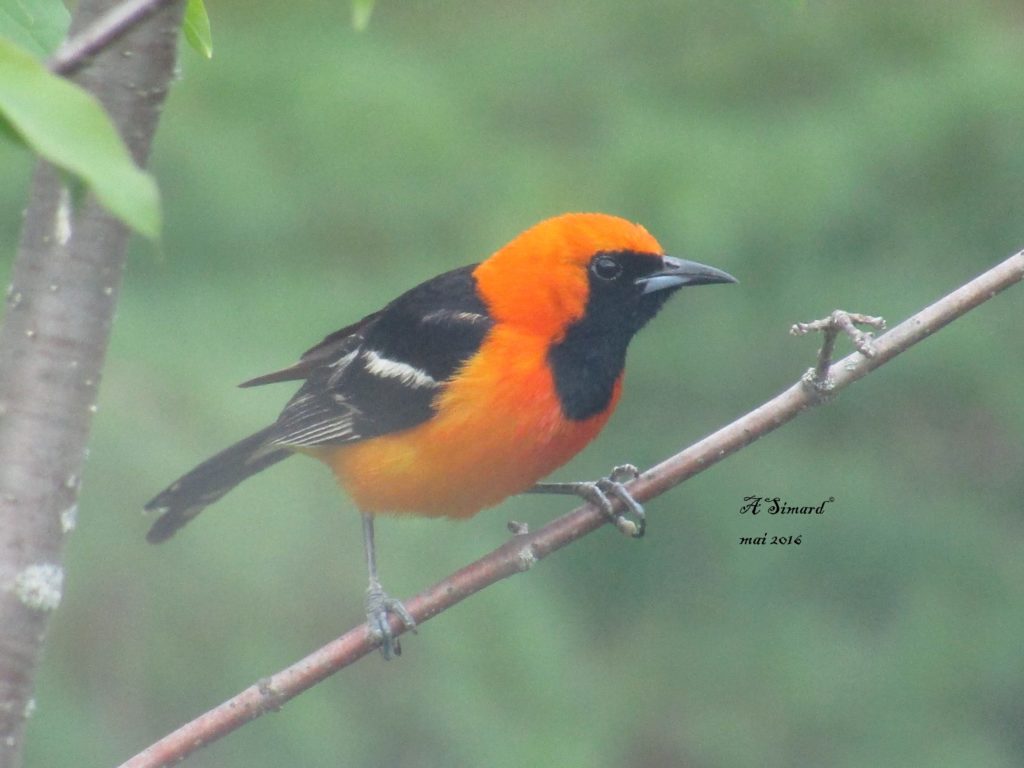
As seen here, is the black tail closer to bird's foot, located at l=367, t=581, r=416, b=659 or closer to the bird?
the bird

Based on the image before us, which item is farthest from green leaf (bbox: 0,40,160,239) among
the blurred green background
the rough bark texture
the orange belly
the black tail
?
the blurred green background

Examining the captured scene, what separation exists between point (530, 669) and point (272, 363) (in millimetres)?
1087

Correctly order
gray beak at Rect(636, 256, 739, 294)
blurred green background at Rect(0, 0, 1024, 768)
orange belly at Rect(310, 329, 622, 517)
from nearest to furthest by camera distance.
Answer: orange belly at Rect(310, 329, 622, 517) < gray beak at Rect(636, 256, 739, 294) < blurred green background at Rect(0, 0, 1024, 768)

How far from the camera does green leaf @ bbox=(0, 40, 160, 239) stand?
0.87 m

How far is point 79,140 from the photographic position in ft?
2.90

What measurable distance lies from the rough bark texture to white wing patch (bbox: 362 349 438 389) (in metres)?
1.68

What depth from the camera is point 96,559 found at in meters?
3.31

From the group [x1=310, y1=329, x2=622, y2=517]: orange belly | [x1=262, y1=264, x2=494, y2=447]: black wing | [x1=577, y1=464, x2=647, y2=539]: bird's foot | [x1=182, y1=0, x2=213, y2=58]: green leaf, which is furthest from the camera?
[x1=262, y1=264, x2=494, y2=447]: black wing

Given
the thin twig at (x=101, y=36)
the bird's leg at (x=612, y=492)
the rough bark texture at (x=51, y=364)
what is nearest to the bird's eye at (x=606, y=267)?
the bird's leg at (x=612, y=492)

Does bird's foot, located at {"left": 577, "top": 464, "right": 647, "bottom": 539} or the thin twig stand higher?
the thin twig

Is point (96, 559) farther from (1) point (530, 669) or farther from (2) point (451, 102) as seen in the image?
(2) point (451, 102)

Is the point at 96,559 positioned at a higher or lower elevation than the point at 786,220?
lower

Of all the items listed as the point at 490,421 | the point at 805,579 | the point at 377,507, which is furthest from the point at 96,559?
the point at 805,579

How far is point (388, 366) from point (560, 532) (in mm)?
949
